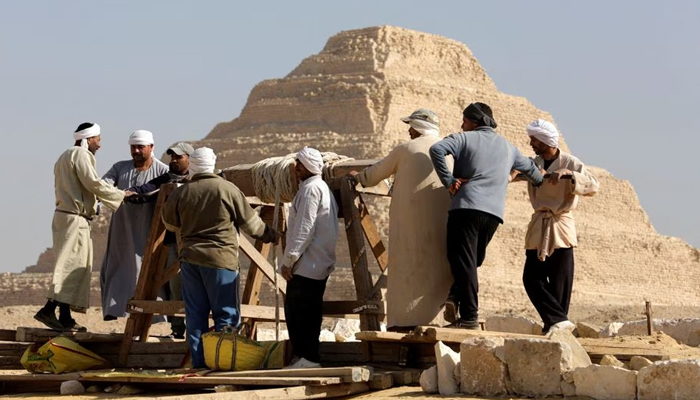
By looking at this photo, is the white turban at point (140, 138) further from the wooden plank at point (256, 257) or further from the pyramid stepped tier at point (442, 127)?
the pyramid stepped tier at point (442, 127)

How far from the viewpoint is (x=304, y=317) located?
9164 mm

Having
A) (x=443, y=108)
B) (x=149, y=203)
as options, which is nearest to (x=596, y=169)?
(x=443, y=108)

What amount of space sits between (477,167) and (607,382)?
196 centimetres

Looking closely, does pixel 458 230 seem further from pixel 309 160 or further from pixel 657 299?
pixel 657 299

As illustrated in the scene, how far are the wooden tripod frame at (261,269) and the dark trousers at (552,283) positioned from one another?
992 millimetres

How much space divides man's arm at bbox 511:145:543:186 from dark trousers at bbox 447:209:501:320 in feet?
1.84

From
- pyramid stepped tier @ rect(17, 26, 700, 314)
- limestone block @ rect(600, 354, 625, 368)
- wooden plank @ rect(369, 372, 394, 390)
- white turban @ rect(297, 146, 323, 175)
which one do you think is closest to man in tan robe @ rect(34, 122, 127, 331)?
white turban @ rect(297, 146, 323, 175)

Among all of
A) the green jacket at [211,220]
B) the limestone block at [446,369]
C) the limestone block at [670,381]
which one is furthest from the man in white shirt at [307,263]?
the limestone block at [670,381]

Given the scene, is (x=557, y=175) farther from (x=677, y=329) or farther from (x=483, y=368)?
(x=677, y=329)

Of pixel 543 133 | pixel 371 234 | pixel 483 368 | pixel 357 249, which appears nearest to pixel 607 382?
pixel 483 368

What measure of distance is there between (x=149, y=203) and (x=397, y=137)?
51.7 meters

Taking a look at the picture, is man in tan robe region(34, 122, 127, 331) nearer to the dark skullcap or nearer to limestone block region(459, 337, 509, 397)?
the dark skullcap

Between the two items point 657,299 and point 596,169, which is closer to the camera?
point 657,299

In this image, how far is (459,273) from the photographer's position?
894 cm
